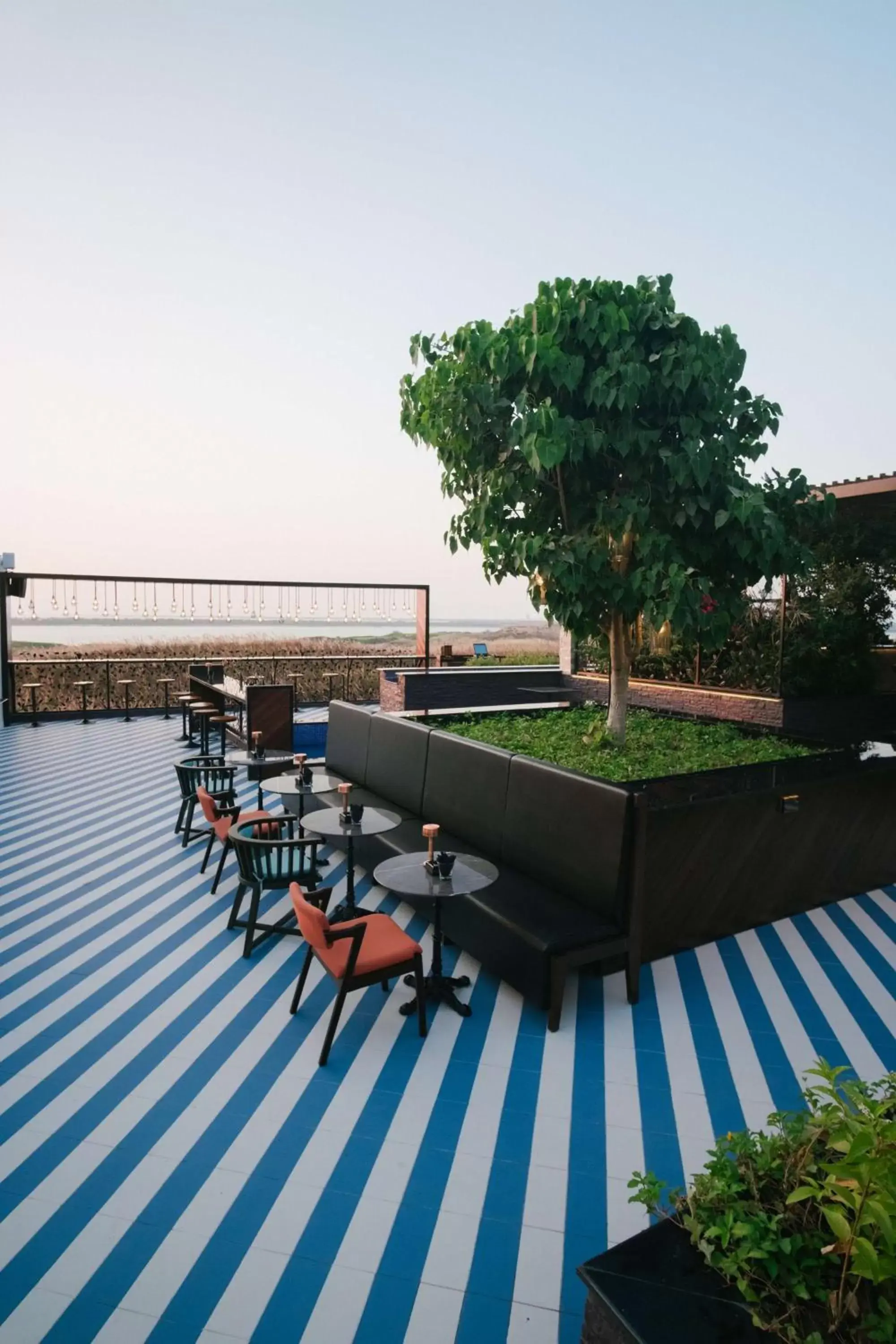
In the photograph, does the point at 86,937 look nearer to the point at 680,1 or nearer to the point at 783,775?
the point at 783,775

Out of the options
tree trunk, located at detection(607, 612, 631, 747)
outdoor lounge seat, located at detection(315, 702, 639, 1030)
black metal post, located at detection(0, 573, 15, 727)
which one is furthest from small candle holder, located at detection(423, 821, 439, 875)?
black metal post, located at detection(0, 573, 15, 727)

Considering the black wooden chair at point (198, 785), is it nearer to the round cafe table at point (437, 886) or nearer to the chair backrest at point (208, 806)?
the chair backrest at point (208, 806)

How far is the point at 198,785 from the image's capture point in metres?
5.88

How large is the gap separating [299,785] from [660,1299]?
4184mm

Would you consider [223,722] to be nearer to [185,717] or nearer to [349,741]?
[185,717]

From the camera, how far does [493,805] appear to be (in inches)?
183

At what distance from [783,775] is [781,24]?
287 inches

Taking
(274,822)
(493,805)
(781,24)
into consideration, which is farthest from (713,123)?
(274,822)

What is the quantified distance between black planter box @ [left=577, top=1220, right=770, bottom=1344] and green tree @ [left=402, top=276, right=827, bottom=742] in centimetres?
373

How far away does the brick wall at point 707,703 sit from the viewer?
8.77 meters

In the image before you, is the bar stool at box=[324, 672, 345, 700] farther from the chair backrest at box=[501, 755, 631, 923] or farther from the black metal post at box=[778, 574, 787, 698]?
the chair backrest at box=[501, 755, 631, 923]

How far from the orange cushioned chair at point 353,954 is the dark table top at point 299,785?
1.55 m

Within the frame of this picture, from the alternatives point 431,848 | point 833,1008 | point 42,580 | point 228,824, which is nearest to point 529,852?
point 431,848

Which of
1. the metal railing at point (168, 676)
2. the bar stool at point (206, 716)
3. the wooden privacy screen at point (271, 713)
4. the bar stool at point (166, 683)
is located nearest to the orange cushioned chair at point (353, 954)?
the bar stool at point (206, 716)
